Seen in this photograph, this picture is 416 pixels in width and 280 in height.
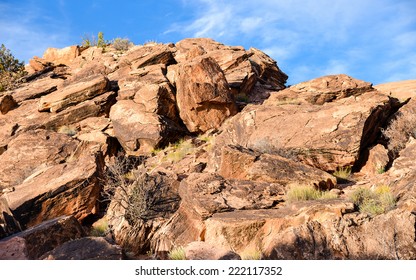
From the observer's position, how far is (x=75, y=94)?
23.0 metres

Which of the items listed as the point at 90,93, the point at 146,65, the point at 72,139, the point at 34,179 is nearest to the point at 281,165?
the point at 34,179

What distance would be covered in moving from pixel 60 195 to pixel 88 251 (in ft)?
17.8

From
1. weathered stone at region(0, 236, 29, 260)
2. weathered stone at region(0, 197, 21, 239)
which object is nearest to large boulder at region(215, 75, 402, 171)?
weathered stone at region(0, 197, 21, 239)

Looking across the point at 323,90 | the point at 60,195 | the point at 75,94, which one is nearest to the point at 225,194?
the point at 60,195

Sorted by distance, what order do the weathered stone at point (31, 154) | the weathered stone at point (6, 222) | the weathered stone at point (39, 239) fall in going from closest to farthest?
the weathered stone at point (39, 239), the weathered stone at point (6, 222), the weathered stone at point (31, 154)

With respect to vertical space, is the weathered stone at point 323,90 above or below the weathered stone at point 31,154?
above

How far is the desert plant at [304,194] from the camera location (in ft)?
34.3

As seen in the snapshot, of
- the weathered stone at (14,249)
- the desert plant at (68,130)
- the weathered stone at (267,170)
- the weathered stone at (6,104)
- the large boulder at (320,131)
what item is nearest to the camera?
the weathered stone at (14,249)

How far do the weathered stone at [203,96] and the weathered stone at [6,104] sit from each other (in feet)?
36.7

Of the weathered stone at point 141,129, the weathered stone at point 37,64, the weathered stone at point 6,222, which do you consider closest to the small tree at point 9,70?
the weathered stone at point 37,64

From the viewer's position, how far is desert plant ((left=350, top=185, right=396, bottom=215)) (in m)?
8.85

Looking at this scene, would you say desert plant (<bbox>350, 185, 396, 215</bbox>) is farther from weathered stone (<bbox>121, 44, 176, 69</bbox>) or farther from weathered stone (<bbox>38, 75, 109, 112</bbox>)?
weathered stone (<bbox>121, 44, 176, 69</bbox>)

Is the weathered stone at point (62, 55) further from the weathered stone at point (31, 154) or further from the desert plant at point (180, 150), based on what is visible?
the desert plant at point (180, 150)

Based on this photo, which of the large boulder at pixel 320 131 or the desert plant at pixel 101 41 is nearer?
the large boulder at pixel 320 131
